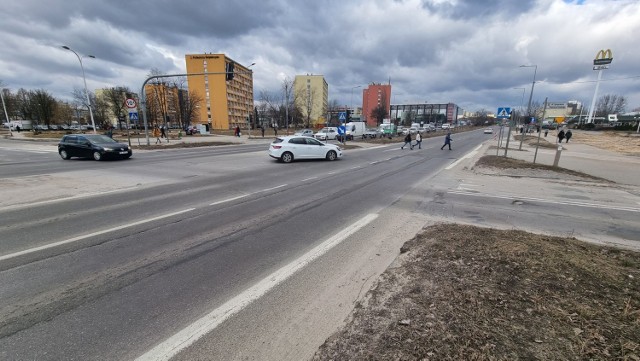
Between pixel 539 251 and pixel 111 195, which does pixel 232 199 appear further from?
pixel 539 251

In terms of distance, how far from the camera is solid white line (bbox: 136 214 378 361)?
240 cm

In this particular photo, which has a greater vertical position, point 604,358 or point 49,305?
point 604,358

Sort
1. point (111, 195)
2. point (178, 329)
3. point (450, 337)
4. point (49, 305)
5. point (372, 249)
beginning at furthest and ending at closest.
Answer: point (111, 195)
point (372, 249)
point (49, 305)
point (178, 329)
point (450, 337)

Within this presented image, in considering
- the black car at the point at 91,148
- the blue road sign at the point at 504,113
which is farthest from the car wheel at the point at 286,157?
the blue road sign at the point at 504,113

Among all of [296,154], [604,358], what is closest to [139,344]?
[604,358]

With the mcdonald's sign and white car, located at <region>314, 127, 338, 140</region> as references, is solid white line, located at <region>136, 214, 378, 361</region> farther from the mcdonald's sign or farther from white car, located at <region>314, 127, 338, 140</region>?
the mcdonald's sign

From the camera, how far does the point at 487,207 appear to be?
717 centimetres

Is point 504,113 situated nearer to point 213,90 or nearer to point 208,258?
point 208,258

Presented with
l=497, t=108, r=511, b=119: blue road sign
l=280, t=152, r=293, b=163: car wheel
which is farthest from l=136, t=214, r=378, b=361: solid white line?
l=497, t=108, r=511, b=119: blue road sign

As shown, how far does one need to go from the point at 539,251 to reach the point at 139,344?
4926 millimetres

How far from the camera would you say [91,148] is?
1559 centimetres

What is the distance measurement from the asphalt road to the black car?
7.58 metres

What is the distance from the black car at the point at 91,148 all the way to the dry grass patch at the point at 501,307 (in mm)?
17629

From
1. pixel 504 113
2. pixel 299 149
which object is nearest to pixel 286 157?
pixel 299 149
